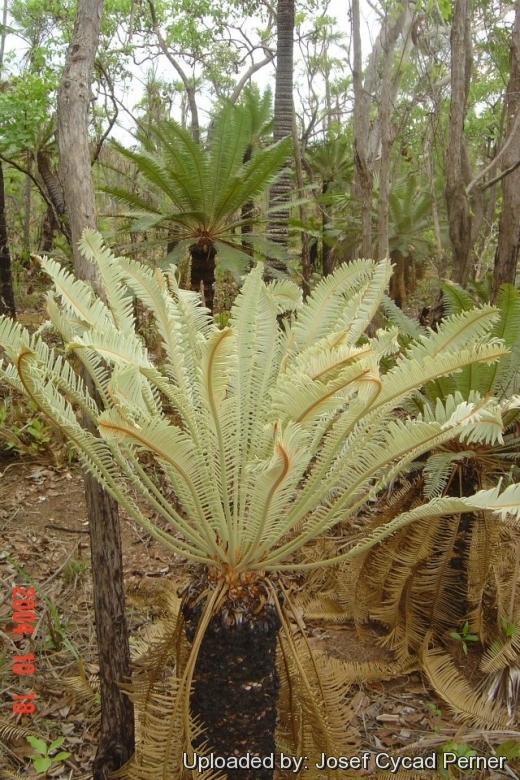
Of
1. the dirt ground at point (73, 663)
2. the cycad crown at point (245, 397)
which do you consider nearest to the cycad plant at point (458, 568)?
the dirt ground at point (73, 663)

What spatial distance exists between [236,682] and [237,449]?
0.67 metres

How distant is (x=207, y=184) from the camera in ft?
17.2

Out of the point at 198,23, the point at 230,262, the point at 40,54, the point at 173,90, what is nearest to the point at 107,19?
the point at 40,54

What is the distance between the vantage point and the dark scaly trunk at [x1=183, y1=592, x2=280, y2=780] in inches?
70.7

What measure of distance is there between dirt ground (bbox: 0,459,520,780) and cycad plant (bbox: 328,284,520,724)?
0.21 m

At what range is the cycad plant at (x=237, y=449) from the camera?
1.63 metres

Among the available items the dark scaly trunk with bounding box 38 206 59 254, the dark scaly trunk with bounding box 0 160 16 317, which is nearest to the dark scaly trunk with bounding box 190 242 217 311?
the dark scaly trunk with bounding box 0 160 16 317

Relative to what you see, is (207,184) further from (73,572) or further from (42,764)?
(42,764)

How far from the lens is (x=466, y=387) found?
3141 millimetres

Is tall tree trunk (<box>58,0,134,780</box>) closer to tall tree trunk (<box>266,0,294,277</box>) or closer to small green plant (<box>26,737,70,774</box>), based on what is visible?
small green plant (<box>26,737,70,774</box>)

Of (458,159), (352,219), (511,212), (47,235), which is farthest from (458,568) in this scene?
(47,235)

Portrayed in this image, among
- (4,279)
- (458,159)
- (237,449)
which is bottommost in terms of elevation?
(237,449)

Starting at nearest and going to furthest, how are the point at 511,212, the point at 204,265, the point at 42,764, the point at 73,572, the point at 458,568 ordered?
the point at 42,764, the point at 458,568, the point at 73,572, the point at 511,212, the point at 204,265

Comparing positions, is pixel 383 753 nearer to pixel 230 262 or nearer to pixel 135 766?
pixel 135 766
